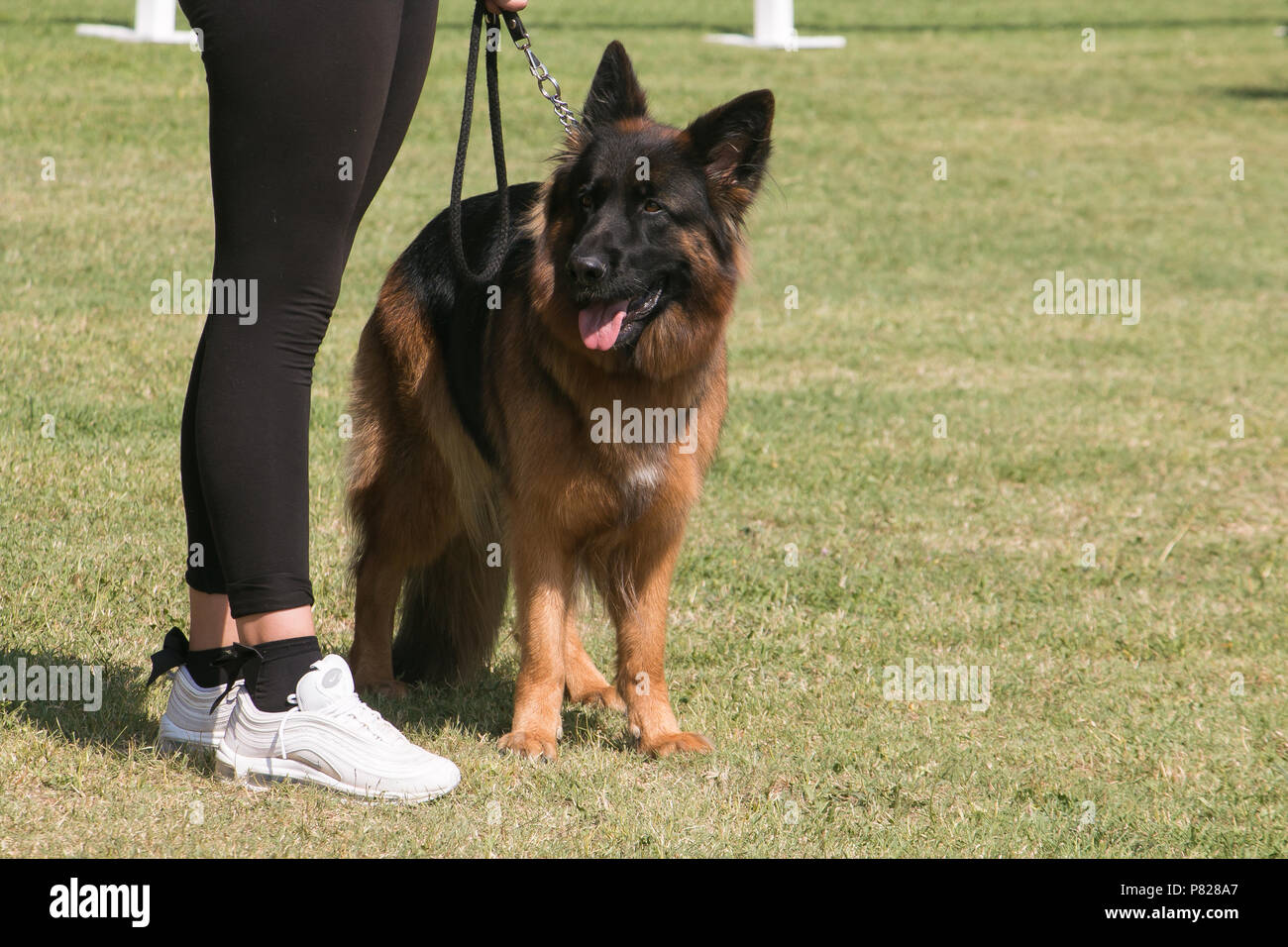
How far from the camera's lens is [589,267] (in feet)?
12.9

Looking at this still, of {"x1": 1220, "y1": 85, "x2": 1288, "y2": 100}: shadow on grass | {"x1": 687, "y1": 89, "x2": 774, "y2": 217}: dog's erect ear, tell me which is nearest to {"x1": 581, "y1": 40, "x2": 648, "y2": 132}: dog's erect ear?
{"x1": 687, "y1": 89, "x2": 774, "y2": 217}: dog's erect ear

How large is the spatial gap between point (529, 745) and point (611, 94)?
2.00 meters

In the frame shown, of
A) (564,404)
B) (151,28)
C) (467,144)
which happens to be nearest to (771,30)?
(151,28)

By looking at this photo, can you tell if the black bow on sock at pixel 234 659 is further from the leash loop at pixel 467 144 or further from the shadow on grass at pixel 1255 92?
the shadow on grass at pixel 1255 92

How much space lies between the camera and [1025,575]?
20.4ft

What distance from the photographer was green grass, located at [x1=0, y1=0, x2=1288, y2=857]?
373cm

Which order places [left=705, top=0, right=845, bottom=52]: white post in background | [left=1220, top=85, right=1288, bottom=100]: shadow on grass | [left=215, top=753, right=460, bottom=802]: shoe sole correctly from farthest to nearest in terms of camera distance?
1. [left=705, top=0, right=845, bottom=52]: white post in background
2. [left=1220, top=85, right=1288, bottom=100]: shadow on grass
3. [left=215, top=753, right=460, bottom=802]: shoe sole

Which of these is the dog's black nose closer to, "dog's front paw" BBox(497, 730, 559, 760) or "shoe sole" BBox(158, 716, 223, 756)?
"dog's front paw" BBox(497, 730, 559, 760)

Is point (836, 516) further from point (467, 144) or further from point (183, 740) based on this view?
point (183, 740)

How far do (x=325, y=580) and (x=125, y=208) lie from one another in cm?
757

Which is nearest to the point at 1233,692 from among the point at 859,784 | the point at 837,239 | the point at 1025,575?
the point at 1025,575

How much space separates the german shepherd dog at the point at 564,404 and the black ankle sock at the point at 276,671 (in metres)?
0.93

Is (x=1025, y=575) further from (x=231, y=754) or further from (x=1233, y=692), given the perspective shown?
(x=231, y=754)

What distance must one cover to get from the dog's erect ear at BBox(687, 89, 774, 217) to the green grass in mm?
1676
